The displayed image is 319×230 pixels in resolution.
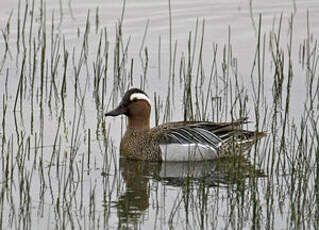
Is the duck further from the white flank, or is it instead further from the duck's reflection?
the duck's reflection

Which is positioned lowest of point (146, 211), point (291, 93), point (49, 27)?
point (146, 211)

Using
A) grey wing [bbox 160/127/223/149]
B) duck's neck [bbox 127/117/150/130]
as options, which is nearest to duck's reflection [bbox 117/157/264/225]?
grey wing [bbox 160/127/223/149]

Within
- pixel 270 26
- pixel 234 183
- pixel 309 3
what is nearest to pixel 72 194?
pixel 234 183

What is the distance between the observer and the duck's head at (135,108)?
1270 cm

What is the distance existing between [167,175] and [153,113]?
2.12 metres

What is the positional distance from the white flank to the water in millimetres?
124

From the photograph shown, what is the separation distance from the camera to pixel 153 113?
1380cm

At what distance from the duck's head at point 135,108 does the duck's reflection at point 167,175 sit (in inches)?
22.5

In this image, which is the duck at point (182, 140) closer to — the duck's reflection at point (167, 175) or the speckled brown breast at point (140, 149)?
the speckled brown breast at point (140, 149)

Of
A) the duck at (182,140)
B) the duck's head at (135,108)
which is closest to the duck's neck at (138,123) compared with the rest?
the duck's head at (135,108)

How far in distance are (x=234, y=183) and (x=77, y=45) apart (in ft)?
18.5

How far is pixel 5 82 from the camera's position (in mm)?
14180

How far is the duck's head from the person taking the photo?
12.7 metres

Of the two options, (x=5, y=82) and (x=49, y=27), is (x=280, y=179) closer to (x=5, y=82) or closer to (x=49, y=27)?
(x=5, y=82)
